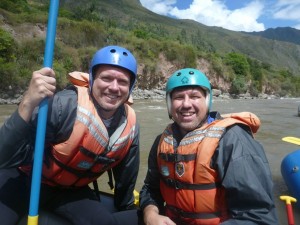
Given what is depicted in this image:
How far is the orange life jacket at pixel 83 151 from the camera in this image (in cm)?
197

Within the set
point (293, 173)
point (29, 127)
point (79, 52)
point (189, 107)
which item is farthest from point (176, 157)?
point (79, 52)

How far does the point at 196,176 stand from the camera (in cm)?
176

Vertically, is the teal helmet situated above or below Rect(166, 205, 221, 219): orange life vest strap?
above

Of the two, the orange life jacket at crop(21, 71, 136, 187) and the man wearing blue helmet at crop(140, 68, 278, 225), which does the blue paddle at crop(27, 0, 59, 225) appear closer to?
the orange life jacket at crop(21, 71, 136, 187)

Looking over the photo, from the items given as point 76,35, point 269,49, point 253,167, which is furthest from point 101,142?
point 269,49

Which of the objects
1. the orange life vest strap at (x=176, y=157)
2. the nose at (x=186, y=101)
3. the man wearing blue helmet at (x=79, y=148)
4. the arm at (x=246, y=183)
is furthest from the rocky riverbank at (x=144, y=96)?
the arm at (x=246, y=183)

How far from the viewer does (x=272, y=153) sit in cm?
602

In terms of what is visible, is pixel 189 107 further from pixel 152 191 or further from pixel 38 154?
pixel 38 154

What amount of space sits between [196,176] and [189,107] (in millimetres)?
398


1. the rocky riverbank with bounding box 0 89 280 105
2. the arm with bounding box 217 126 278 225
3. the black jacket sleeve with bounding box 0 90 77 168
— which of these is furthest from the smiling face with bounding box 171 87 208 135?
the rocky riverbank with bounding box 0 89 280 105

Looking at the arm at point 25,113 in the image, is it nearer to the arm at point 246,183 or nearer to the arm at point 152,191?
the arm at point 152,191

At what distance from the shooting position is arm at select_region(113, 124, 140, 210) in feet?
7.75

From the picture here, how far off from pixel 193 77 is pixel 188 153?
448mm

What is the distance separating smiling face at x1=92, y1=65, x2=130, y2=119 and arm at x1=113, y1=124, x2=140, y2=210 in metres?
0.36
